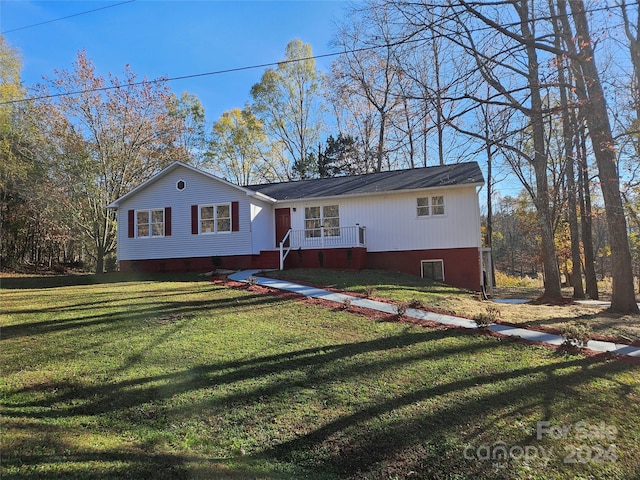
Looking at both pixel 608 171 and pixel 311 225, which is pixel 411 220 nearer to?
pixel 311 225

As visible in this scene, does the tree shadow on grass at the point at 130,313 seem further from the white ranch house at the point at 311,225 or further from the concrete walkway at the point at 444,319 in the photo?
the white ranch house at the point at 311,225

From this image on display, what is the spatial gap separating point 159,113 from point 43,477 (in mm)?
23894

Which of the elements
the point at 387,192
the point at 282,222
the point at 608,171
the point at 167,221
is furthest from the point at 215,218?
the point at 608,171

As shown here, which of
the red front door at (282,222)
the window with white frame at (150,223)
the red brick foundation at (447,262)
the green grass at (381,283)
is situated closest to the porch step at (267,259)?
the red front door at (282,222)

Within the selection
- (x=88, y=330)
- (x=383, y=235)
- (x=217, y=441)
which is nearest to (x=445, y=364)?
(x=217, y=441)

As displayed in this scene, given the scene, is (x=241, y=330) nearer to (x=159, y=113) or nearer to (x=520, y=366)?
(x=520, y=366)

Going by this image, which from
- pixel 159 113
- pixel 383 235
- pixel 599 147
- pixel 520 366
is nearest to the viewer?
pixel 520 366

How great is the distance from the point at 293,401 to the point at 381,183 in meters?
13.9

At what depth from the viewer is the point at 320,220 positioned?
57.3 ft

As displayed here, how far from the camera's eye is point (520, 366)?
18.7ft

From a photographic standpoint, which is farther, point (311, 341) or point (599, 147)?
point (599, 147)

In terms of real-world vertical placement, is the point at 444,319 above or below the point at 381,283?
below

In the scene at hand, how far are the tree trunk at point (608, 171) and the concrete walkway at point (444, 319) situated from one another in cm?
354

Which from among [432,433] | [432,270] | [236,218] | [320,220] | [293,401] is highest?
[236,218]
